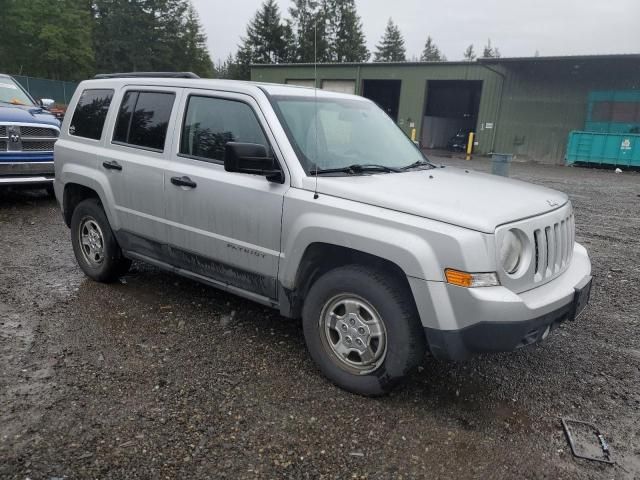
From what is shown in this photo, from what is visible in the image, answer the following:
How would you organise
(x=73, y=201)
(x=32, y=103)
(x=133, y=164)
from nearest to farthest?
(x=133, y=164) < (x=73, y=201) < (x=32, y=103)

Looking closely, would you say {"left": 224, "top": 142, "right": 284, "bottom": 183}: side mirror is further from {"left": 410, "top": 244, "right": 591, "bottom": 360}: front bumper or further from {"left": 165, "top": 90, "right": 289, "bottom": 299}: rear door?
{"left": 410, "top": 244, "right": 591, "bottom": 360}: front bumper

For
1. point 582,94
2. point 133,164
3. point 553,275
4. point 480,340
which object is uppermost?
point 582,94

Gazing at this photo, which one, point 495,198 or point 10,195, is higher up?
point 495,198

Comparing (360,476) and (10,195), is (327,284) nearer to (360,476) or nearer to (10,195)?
(360,476)

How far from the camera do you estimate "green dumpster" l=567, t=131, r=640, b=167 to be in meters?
21.0

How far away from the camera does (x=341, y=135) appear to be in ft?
13.1

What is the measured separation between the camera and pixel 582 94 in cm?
2395

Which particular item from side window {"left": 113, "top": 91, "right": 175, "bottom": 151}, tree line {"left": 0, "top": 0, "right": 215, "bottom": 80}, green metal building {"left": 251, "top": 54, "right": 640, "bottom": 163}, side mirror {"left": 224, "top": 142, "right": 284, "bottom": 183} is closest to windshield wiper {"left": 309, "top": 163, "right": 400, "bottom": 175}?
side mirror {"left": 224, "top": 142, "right": 284, "bottom": 183}

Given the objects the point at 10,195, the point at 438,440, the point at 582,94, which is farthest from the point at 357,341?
the point at 582,94

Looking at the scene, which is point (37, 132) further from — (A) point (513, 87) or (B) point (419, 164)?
(A) point (513, 87)

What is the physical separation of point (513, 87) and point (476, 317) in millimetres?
25761

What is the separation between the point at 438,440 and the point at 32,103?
998cm

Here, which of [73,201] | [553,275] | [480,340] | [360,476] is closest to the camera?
[360,476]

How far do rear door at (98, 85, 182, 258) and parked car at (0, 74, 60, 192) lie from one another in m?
4.58
